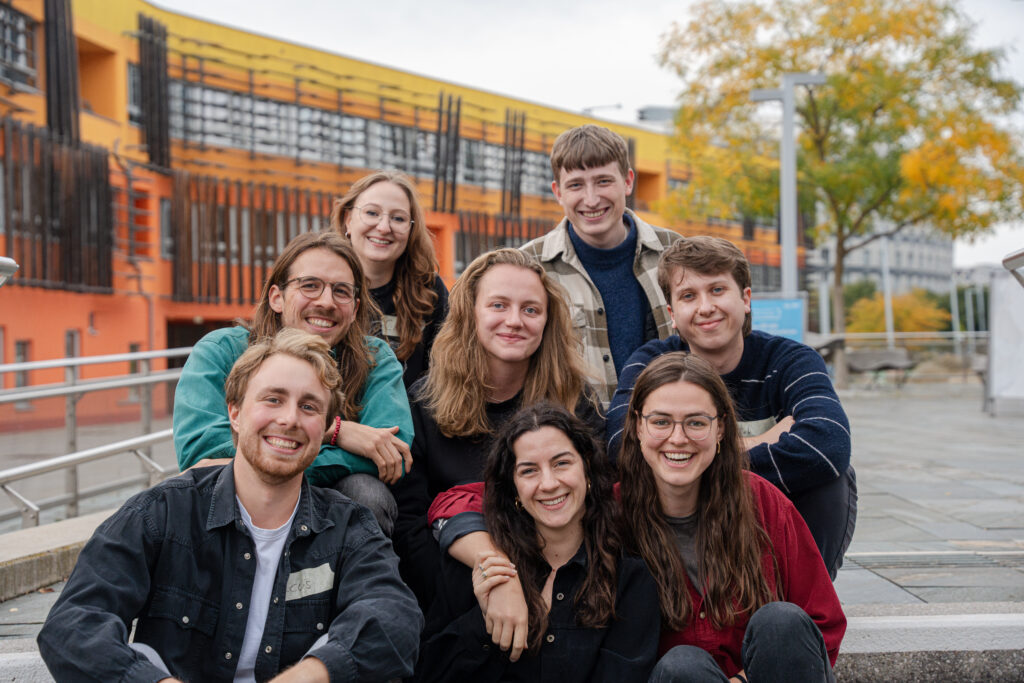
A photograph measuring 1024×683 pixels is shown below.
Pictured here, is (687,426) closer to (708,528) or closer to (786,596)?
(708,528)

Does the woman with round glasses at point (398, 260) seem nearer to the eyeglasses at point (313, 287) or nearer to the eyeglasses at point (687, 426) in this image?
the eyeglasses at point (313, 287)

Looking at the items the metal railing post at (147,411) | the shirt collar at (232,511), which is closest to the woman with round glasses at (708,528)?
the shirt collar at (232,511)

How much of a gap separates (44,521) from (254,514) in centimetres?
422

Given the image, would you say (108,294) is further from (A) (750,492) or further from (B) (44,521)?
(A) (750,492)

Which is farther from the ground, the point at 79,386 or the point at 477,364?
the point at 477,364

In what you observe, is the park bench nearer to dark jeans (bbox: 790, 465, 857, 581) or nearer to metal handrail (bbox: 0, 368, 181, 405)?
metal handrail (bbox: 0, 368, 181, 405)

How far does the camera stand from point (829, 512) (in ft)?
9.55

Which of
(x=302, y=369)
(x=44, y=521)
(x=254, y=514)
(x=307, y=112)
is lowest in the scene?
(x=44, y=521)

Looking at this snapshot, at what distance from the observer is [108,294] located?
59.4 ft

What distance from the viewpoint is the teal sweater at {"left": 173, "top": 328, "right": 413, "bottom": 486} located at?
2.70m

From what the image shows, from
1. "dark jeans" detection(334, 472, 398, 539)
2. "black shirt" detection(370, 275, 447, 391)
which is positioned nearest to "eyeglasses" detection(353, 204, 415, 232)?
"black shirt" detection(370, 275, 447, 391)

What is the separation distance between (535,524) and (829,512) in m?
0.98

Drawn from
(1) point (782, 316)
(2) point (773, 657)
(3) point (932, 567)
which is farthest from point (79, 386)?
(1) point (782, 316)

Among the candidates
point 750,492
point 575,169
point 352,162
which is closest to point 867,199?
point 352,162
